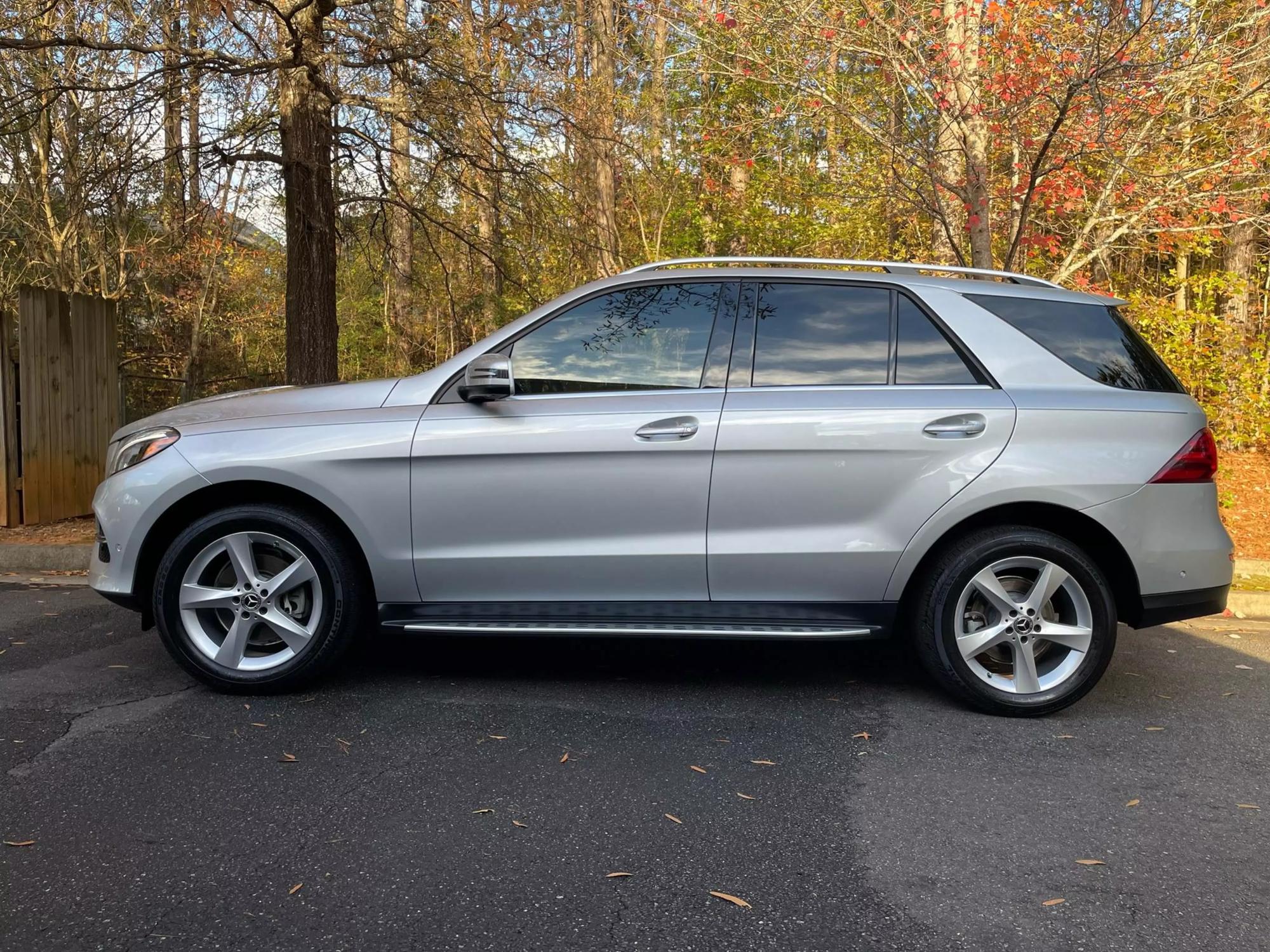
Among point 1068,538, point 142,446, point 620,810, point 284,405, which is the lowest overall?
point 620,810

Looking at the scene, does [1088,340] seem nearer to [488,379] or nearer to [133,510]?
[488,379]

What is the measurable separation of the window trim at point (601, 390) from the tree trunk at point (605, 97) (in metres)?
9.29

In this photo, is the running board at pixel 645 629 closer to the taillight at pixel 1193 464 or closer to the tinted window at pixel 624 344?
the tinted window at pixel 624 344

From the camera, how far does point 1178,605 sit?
4.06 metres

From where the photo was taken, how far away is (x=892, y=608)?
4.10 metres

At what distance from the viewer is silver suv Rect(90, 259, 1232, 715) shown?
4027mm

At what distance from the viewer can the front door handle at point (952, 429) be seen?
402 centimetres

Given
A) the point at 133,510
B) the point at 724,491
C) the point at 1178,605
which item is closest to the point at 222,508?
the point at 133,510

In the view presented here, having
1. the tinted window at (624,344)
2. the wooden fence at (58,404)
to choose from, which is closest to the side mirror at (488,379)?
the tinted window at (624,344)

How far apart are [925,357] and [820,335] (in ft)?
1.46

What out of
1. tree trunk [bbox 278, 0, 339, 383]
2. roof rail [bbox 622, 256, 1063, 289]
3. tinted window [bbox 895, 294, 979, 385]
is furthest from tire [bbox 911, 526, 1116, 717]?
tree trunk [bbox 278, 0, 339, 383]

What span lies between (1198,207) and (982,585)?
6.06 meters

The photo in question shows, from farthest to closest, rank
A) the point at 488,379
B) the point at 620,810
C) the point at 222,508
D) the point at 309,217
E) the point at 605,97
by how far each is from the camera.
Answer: the point at 605,97 → the point at 309,217 → the point at 222,508 → the point at 488,379 → the point at 620,810

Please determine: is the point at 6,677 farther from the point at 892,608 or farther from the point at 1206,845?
the point at 1206,845
